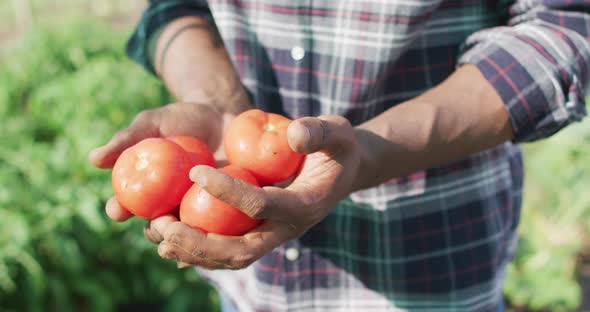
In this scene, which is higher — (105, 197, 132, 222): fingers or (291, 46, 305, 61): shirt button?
(291, 46, 305, 61): shirt button

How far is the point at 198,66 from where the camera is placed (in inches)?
76.4

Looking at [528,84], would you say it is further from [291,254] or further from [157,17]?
[157,17]

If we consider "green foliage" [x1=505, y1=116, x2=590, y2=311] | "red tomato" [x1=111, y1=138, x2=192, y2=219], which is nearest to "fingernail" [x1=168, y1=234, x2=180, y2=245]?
"red tomato" [x1=111, y1=138, x2=192, y2=219]

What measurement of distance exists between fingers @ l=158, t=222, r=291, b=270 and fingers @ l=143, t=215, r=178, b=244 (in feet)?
0.40

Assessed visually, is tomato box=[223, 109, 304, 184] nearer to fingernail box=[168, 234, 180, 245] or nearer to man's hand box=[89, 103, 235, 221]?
man's hand box=[89, 103, 235, 221]

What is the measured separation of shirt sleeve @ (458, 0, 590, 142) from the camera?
5.27ft

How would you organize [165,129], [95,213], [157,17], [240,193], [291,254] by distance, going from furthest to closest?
[95,213]
[157,17]
[291,254]
[165,129]
[240,193]

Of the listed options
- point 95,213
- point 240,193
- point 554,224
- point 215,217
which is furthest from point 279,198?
point 554,224

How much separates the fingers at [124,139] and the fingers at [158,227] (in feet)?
0.72

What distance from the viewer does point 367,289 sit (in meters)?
1.86

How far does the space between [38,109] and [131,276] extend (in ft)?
5.63

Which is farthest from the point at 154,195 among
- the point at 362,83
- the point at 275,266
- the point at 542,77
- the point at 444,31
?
the point at 542,77

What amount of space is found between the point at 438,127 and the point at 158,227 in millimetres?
768

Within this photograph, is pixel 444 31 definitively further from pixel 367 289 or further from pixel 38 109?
pixel 38 109
